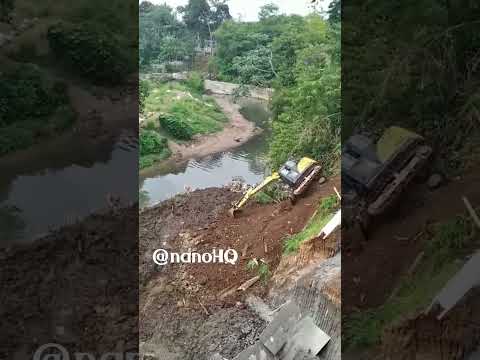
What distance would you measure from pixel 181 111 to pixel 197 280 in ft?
3.62

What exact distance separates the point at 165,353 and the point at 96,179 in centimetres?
122

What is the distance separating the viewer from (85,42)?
11.1ft

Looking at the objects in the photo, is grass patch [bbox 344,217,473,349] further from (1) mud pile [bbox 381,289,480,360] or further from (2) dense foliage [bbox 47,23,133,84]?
(2) dense foliage [bbox 47,23,133,84]

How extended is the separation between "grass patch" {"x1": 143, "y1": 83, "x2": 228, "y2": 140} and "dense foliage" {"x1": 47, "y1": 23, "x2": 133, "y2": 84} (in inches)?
11.5

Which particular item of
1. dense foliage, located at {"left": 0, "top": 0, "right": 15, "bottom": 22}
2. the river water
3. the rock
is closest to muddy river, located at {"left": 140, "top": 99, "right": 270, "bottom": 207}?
the river water

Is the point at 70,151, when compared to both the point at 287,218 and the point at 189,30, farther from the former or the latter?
the point at 287,218

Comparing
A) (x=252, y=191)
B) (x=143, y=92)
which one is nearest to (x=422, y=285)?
(x=252, y=191)

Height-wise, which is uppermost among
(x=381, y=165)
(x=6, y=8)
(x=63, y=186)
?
(x=6, y=8)

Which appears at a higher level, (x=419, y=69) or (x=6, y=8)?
(x=6, y=8)

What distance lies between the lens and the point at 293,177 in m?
3.20

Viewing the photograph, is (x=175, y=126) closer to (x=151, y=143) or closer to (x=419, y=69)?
(x=151, y=143)

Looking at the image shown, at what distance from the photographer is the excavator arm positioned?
3.23 m

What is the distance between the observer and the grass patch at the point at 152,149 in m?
3.21

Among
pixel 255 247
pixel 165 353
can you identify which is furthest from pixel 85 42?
pixel 165 353
